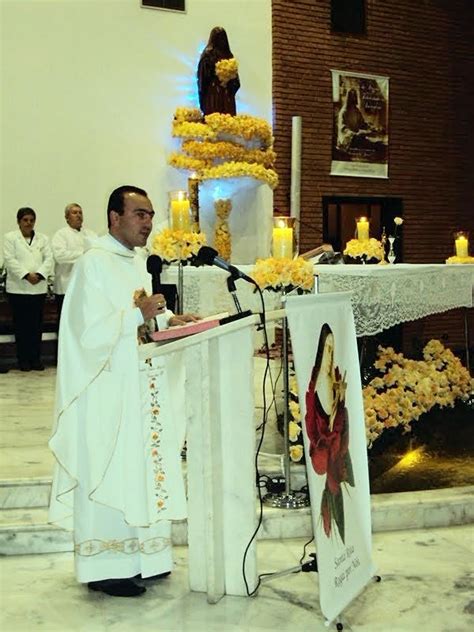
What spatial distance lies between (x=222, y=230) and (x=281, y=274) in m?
5.87

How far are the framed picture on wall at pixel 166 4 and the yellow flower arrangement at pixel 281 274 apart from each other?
6.60 metres

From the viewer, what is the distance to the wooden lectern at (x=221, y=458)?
133 inches

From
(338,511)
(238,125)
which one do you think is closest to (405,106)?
(238,125)

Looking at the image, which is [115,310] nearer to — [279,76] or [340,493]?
[340,493]

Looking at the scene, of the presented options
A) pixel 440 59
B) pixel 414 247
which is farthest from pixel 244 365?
pixel 440 59

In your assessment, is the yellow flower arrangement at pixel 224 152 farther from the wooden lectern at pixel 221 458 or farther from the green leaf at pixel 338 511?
the green leaf at pixel 338 511

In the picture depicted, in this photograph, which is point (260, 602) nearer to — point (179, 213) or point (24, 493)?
point (24, 493)

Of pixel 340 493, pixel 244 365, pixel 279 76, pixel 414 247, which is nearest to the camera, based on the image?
pixel 340 493

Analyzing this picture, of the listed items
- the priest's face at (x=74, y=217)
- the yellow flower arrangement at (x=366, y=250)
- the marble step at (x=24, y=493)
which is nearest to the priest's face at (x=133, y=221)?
the marble step at (x=24, y=493)

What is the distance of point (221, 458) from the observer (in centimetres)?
345

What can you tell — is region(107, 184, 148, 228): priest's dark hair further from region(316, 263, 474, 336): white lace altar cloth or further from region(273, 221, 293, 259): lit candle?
region(316, 263, 474, 336): white lace altar cloth

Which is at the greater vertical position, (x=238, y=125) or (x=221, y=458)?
(x=238, y=125)

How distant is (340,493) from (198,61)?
26.6ft

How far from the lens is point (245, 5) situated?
420 inches
